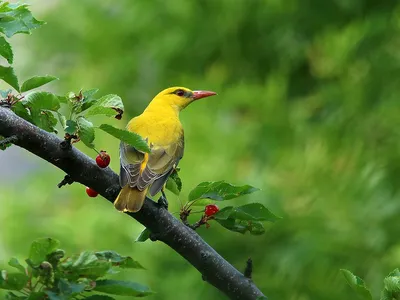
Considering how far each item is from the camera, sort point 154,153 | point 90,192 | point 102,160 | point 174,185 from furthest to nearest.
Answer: point 154,153 < point 174,185 < point 90,192 < point 102,160

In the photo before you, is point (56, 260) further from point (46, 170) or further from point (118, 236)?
point (46, 170)

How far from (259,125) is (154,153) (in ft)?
9.38

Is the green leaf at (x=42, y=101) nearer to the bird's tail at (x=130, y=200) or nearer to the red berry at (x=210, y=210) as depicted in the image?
the bird's tail at (x=130, y=200)

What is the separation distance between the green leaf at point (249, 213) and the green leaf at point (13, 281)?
356 millimetres

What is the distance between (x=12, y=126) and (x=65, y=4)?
4627 mm

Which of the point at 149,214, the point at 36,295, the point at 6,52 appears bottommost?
the point at 36,295

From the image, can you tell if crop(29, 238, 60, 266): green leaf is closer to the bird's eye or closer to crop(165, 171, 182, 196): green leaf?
crop(165, 171, 182, 196): green leaf

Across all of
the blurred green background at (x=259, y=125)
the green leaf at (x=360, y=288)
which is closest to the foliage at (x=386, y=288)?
the green leaf at (x=360, y=288)

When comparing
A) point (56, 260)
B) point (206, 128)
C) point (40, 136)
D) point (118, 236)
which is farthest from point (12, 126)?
point (206, 128)

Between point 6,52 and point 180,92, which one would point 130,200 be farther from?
point 180,92

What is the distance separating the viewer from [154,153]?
2234 mm

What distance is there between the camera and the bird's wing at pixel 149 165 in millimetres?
1932

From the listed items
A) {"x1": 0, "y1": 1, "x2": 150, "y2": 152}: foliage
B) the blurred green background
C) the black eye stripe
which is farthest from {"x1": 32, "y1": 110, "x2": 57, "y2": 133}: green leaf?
the blurred green background

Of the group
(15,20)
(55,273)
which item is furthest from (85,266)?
(15,20)
